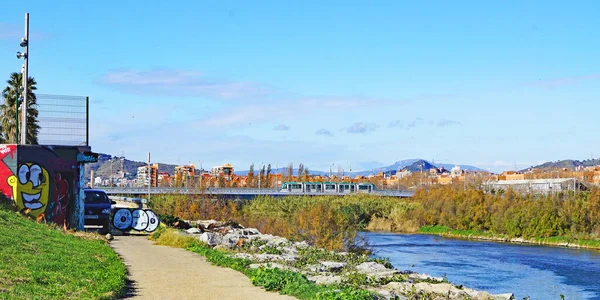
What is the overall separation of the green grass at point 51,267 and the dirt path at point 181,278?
1.85ft

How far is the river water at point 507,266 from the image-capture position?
3588 centimetres

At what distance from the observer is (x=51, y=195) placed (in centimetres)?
3125

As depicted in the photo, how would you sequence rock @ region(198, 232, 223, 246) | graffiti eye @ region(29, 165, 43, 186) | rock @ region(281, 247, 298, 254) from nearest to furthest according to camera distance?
rock @ region(281, 247, 298, 254) < rock @ region(198, 232, 223, 246) < graffiti eye @ region(29, 165, 43, 186)

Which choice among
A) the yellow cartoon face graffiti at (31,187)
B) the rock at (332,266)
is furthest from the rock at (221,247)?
the yellow cartoon face graffiti at (31,187)

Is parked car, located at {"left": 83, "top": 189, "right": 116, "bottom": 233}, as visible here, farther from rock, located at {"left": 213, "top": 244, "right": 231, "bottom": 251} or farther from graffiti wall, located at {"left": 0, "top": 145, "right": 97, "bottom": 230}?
Result: rock, located at {"left": 213, "top": 244, "right": 231, "bottom": 251}

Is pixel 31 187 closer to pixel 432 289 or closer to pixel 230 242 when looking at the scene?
pixel 230 242

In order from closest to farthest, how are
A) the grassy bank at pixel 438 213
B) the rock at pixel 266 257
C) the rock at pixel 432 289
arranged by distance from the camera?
1. the rock at pixel 432 289
2. the rock at pixel 266 257
3. the grassy bank at pixel 438 213

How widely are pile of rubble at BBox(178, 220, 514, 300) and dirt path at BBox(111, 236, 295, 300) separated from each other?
156cm

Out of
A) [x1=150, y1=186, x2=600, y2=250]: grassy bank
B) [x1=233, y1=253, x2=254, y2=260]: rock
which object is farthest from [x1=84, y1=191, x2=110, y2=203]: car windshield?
[x1=233, y1=253, x2=254, y2=260]: rock

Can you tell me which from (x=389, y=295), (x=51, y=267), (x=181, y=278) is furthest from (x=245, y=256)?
(x=389, y=295)

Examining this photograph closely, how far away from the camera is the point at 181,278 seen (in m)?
18.1

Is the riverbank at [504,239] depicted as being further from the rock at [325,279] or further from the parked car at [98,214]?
the rock at [325,279]

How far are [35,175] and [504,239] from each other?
5593 centimetres

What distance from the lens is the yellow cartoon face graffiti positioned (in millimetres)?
30172
